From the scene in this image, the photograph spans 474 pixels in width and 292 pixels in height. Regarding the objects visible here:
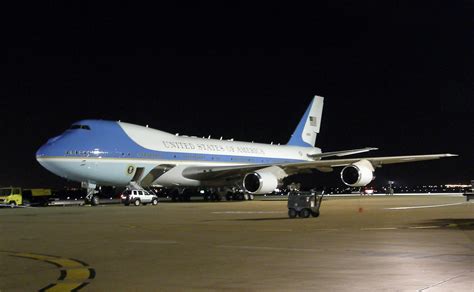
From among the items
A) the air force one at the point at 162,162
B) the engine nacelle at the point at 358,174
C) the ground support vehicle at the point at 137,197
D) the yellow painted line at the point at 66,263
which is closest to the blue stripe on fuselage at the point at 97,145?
the air force one at the point at 162,162

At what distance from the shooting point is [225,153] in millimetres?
50469

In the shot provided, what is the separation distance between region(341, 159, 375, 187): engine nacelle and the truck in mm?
23804

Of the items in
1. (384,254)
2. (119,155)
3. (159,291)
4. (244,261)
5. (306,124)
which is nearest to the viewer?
(159,291)

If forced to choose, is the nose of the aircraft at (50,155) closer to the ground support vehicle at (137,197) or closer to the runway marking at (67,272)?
the ground support vehicle at (137,197)

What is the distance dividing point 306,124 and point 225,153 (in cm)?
1454

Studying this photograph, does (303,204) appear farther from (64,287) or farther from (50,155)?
(50,155)

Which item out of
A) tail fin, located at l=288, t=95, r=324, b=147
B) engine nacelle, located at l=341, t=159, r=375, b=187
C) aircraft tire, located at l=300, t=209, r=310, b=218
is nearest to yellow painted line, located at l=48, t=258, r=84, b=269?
aircraft tire, located at l=300, t=209, r=310, b=218

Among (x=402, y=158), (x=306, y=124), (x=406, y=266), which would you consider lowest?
(x=406, y=266)

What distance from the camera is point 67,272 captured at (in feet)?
34.5

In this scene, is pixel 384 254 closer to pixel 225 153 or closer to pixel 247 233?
pixel 247 233

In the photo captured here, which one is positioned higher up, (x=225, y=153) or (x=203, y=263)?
(x=225, y=153)

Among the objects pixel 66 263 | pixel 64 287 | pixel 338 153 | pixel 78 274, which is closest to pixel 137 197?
pixel 338 153

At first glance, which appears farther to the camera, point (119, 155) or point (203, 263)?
point (119, 155)

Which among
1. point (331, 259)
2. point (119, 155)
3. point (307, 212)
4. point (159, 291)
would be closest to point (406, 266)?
point (331, 259)
